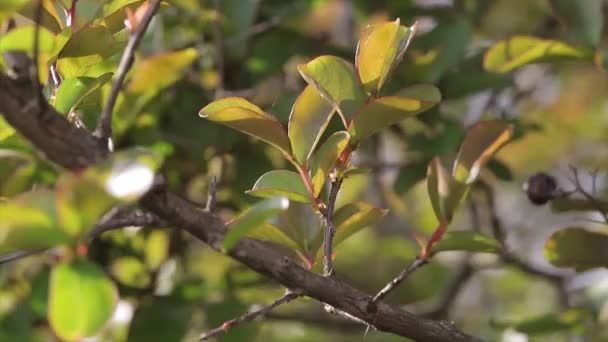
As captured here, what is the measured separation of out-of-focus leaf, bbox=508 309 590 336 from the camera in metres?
1.04

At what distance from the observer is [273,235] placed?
0.74 metres

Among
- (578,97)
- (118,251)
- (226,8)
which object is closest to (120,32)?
(226,8)

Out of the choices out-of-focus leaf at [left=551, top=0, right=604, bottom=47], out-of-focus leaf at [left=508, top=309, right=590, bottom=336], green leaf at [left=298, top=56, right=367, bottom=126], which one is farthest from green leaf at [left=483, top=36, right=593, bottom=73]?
green leaf at [left=298, top=56, right=367, bottom=126]

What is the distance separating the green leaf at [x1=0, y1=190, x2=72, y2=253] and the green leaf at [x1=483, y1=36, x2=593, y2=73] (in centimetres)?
65

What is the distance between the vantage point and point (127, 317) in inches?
48.2

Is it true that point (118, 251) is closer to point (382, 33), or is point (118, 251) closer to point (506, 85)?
point (506, 85)

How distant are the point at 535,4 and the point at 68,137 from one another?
1216 mm

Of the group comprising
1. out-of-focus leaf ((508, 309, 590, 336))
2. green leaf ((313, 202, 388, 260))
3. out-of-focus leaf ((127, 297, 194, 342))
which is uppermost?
green leaf ((313, 202, 388, 260))

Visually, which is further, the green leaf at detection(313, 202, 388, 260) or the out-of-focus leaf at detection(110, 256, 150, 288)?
the out-of-focus leaf at detection(110, 256, 150, 288)

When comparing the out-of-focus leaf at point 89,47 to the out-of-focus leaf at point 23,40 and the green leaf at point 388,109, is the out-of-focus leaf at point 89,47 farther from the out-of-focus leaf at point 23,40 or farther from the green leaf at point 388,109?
the green leaf at point 388,109

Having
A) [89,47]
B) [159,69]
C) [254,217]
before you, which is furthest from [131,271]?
[254,217]

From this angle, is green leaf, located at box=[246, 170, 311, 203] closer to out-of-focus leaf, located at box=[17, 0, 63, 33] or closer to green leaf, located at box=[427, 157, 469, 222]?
green leaf, located at box=[427, 157, 469, 222]

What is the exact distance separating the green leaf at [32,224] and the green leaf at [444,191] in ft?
1.02

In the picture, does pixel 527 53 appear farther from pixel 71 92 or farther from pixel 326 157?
pixel 71 92
